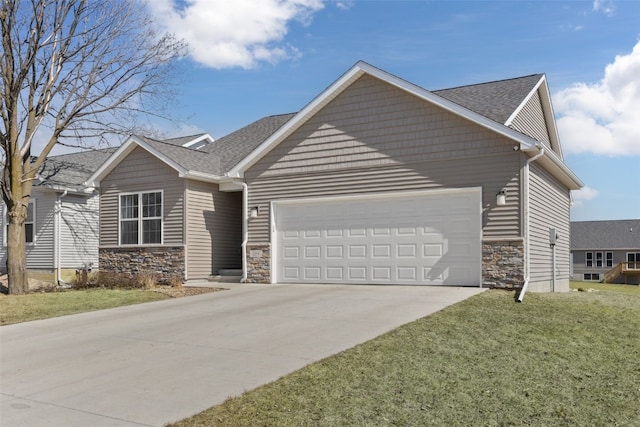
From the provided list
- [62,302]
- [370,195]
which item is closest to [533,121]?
[370,195]

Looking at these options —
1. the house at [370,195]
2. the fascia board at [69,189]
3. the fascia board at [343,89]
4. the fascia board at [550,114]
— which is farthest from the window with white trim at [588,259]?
the fascia board at [69,189]

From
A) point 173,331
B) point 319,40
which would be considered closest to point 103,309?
point 173,331

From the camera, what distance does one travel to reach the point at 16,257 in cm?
1667

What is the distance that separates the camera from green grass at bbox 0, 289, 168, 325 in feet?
39.4

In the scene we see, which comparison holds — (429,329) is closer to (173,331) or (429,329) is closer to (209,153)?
(173,331)

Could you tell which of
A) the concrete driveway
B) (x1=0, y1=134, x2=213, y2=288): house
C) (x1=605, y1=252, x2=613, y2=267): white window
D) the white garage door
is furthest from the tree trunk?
(x1=605, y1=252, x2=613, y2=267): white window

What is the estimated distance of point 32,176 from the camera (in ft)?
56.5

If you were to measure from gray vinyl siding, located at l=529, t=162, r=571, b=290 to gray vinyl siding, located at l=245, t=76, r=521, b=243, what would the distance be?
3.37ft

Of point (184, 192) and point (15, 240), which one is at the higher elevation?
point (184, 192)

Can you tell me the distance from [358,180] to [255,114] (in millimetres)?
10404

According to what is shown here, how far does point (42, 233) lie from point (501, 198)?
16026mm

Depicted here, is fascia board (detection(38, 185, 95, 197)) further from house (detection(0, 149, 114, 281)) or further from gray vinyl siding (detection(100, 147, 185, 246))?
gray vinyl siding (detection(100, 147, 185, 246))

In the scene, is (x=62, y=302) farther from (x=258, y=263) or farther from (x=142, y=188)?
(x=142, y=188)

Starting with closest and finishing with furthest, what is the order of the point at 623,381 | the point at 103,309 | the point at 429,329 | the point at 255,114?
the point at 623,381 → the point at 429,329 → the point at 103,309 → the point at 255,114
